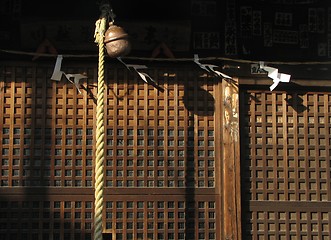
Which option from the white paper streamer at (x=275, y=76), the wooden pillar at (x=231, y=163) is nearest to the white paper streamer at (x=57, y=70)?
the wooden pillar at (x=231, y=163)

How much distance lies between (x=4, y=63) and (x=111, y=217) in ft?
5.08

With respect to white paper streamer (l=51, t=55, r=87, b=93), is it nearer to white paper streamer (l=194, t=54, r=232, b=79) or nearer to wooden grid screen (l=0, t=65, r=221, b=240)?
wooden grid screen (l=0, t=65, r=221, b=240)

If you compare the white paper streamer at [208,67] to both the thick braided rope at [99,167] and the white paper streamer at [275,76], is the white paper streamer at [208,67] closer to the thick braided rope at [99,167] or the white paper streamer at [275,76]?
the white paper streamer at [275,76]

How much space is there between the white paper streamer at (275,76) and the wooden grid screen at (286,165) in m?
0.17

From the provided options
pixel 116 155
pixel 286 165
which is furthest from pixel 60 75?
pixel 286 165

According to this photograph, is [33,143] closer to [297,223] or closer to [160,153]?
[160,153]

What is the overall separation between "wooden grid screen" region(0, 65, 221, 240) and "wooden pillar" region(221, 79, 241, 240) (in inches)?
3.5

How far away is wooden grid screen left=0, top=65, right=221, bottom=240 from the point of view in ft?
13.6

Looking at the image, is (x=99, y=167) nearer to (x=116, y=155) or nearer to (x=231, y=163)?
(x=116, y=155)

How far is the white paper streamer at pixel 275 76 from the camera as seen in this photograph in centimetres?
427

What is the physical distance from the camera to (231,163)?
13.8ft

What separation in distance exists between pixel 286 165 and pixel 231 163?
0.50 meters

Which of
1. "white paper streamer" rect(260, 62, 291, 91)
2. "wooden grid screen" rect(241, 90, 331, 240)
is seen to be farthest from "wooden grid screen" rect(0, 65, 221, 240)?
"white paper streamer" rect(260, 62, 291, 91)

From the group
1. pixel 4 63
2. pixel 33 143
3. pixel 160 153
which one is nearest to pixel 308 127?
pixel 160 153
